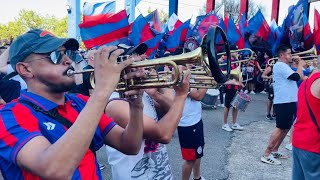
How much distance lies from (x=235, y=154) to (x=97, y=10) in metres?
3.21

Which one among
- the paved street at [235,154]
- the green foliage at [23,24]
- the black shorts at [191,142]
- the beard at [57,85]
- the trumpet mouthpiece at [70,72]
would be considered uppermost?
the green foliage at [23,24]

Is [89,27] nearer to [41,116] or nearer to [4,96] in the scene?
[4,96]

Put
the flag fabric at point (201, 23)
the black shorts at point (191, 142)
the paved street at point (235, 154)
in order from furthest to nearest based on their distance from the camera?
the flag fabric at point (201, 23) < the paved street at point (235, 154) < the black shorts at point (191, 142)

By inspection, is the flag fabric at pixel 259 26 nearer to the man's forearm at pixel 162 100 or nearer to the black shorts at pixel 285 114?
the black shorts at pixel 285 114

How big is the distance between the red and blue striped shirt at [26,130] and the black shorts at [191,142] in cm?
220

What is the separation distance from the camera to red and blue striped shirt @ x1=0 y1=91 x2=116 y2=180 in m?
1.29

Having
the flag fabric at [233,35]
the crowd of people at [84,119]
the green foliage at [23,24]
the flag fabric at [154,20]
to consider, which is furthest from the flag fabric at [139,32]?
the green foliage at [23,24]

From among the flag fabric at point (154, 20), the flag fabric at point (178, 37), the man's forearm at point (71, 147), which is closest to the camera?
the man's forearm at point (71, 147)

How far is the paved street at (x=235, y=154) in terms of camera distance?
173 inches

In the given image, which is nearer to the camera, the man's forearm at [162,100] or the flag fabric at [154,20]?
the man's forearm at [162,100]

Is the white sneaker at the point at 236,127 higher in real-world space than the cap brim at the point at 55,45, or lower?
lower

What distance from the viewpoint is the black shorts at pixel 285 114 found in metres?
4.77

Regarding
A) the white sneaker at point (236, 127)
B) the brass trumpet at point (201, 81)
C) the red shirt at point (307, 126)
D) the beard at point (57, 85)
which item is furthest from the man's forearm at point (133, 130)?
the white sneaker at point (236, 127)

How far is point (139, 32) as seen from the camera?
4309 millimetres
